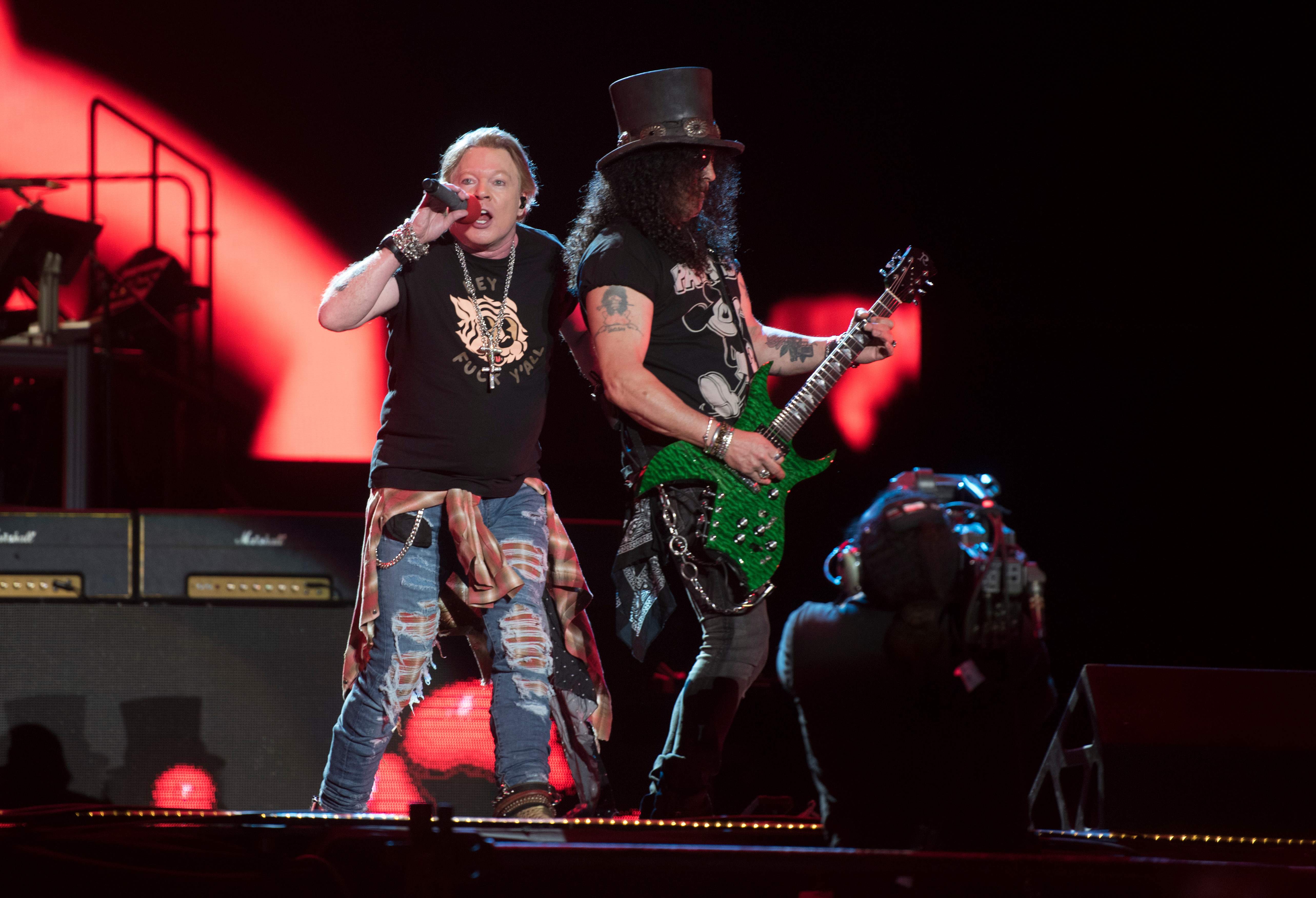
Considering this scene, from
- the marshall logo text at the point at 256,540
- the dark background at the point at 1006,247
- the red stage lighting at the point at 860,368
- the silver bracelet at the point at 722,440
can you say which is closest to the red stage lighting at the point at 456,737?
the marshall logo text at the point at 256,540

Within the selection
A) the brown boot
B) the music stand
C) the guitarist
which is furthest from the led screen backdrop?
the music stand

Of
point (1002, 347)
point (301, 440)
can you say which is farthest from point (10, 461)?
point (1002, 347)

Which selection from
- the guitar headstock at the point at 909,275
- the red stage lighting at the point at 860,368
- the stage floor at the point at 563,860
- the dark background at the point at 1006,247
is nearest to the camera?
the stage floor at the point at 563,860

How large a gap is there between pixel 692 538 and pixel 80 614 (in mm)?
1818

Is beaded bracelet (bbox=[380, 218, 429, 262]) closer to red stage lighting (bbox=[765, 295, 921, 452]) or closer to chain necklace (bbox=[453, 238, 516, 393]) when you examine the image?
chain necklace (bbox=[453, 238, 516, 393])

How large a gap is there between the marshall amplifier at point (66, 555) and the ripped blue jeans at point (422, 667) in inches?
39.6

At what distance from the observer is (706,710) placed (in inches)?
104

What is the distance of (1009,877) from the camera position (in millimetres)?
1646

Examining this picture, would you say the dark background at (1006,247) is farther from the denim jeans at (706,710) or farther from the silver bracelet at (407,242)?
the silver bracelet at (407,242)

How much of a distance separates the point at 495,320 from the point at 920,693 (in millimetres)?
1566

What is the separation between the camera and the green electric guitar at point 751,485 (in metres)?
2.77

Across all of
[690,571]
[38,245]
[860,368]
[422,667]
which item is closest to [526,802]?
[422,667]

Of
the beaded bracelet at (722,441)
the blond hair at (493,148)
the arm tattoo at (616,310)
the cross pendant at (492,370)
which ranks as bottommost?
the beaded bracelet at (722,441)

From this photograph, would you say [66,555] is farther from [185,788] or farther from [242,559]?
[185,788]
